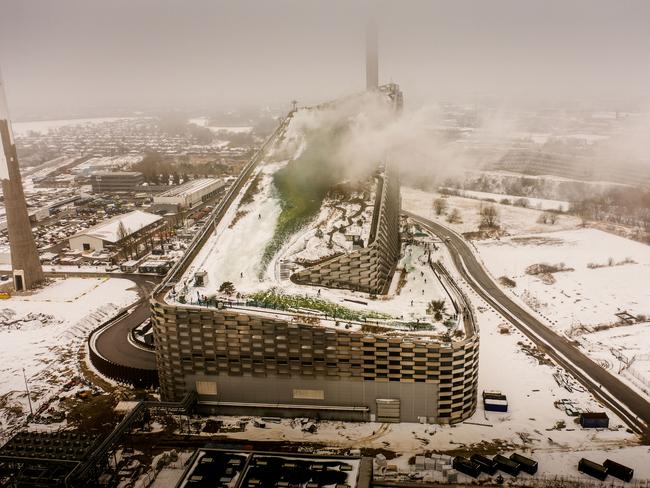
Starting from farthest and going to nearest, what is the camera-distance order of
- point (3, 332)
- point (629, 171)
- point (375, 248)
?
point (629, 171), point (3, 332), point (375, 248)

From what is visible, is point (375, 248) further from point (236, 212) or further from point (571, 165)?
point (571, 165)

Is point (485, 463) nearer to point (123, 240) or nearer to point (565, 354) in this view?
point (565, 354)

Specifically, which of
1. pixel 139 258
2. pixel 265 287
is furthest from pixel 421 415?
pixel 139 258

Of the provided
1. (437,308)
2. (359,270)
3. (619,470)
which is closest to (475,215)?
(359,270)

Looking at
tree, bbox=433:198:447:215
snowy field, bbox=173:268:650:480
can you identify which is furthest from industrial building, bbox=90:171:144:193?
snowy field, bbox=173:268:650:480

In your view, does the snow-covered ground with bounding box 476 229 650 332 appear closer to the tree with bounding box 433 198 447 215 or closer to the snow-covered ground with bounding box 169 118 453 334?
the snow-covered ground with bounding box 169 118 453 334

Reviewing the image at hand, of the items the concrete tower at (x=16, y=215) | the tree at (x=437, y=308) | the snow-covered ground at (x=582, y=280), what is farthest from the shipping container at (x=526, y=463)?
the concrete tower at (x=16, y=215)
